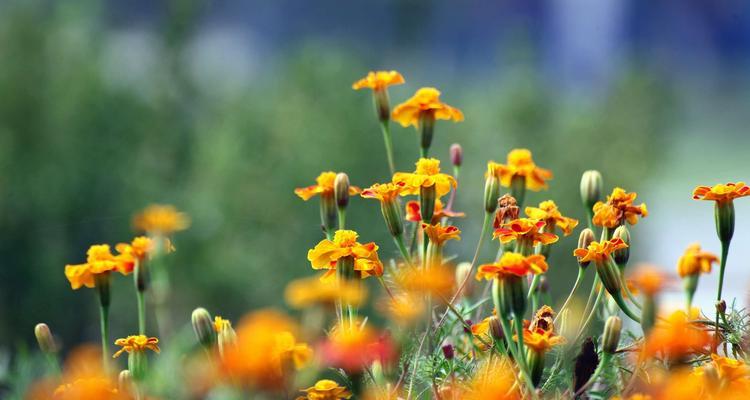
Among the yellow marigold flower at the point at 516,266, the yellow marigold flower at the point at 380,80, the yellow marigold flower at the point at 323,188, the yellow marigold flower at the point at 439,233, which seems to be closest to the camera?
the yellow marigold flower at the point at 516,266

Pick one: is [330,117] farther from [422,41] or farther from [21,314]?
[422,41]

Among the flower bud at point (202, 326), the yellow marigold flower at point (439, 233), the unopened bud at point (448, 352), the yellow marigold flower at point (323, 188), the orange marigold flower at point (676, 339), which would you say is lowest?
the unopened bud at point (448, 352)

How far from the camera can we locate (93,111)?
7312 mm

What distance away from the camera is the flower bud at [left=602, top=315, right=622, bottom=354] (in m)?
0.58

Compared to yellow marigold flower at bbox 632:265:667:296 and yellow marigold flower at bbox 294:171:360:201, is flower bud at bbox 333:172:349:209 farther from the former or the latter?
yellow marigold flower at bbox 632:265:667:296

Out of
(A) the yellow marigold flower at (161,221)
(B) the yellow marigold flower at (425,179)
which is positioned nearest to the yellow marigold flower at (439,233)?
(B) the yellow marigold flower at (425,179)

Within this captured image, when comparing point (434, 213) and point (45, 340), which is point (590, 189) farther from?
point (45, 340)

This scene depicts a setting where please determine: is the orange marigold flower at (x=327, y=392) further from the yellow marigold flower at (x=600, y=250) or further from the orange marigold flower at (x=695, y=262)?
the orange marigold flower at (x=695, y=262)

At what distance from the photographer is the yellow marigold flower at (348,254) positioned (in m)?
0.60

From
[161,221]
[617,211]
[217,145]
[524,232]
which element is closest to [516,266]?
[524,232]

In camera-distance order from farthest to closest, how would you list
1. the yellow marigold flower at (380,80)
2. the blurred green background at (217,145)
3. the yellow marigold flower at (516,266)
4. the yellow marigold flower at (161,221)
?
the blurred green background at (217,145) → the yellow marigold flower at (161,221) → the yellow marigold flower at (380,80) → the yellow marigold flower at (516,266)

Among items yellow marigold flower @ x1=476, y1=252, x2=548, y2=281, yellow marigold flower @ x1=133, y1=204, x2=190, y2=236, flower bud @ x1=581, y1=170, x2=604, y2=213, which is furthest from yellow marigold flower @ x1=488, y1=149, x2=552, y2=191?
yellow marigold flower @ x1=133, y1=204, x2=190, y2=236

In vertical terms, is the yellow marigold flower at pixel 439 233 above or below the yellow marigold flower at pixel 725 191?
below

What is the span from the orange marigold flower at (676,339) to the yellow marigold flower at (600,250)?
0.19ft
